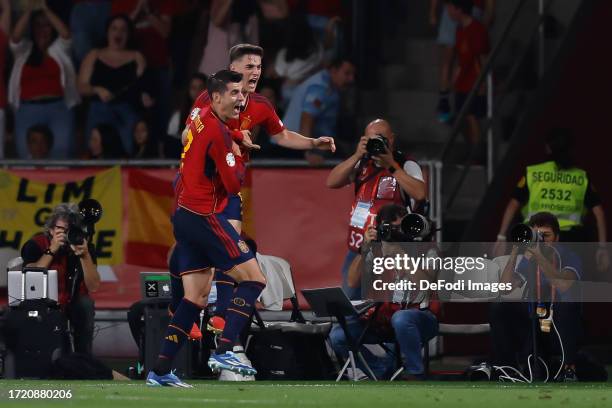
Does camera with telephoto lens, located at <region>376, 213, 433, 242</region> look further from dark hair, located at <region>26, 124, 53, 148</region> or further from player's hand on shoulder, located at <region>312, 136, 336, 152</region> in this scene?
dark hair, located at <region>26, 124, 53, 148</region>

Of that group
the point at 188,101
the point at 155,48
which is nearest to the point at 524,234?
the point at 188,101

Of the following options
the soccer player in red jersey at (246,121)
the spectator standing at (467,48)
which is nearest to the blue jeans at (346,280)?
the soccer player in red jersey at (246,121)

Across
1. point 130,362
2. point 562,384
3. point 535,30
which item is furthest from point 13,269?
point 535,30

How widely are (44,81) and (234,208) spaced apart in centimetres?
532

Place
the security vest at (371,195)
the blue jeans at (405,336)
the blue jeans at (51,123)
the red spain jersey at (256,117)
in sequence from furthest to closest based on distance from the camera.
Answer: the blue jeans at (51,123) < the security vest at (371,195) < the blue jeans at (405,336) < the red spain jersey at (256,117)

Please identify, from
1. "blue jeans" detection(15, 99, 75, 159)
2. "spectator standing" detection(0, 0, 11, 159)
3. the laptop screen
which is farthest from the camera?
"spectator standing" detection(0, 0, 11, 159)

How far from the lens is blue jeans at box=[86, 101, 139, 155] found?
61.0 ft

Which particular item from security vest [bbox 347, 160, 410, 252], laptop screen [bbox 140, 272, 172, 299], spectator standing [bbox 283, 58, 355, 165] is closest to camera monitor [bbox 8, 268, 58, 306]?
laptop screen [bbox 140, 272, 172, 299]

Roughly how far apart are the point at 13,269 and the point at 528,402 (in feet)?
15.3

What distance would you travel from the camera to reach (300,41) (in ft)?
62.1

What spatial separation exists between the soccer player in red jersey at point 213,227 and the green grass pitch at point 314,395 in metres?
0.28

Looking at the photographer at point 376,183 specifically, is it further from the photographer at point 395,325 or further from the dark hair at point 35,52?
the dark hair at point 35,52

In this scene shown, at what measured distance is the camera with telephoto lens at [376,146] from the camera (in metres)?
15.3

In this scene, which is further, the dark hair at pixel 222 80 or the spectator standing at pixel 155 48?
the spectator standing at pixel 155 48
